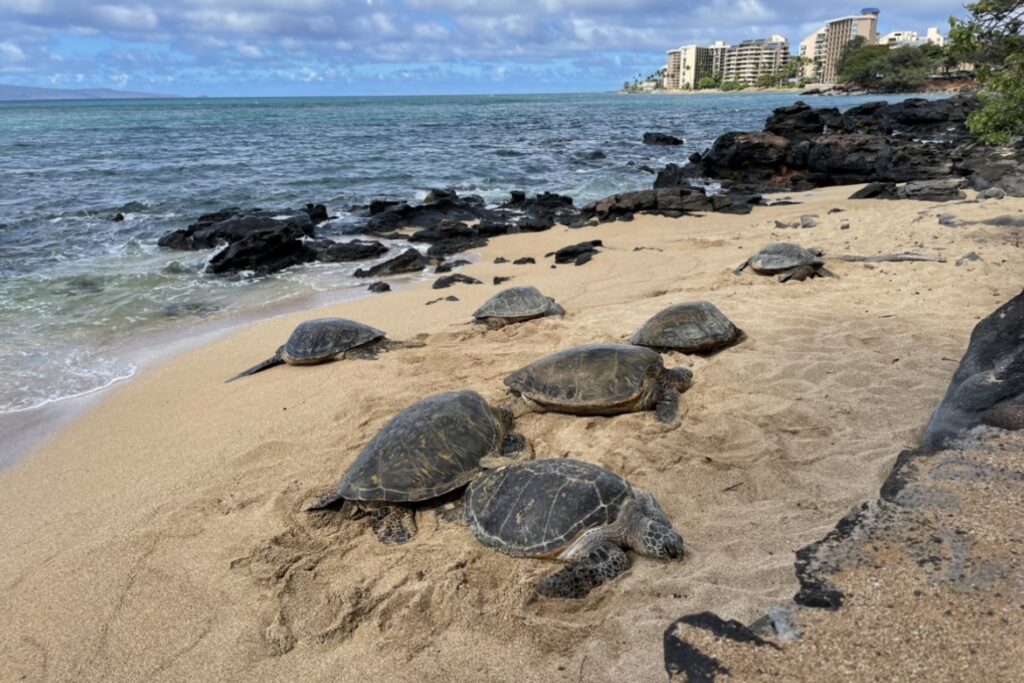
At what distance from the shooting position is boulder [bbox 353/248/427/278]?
1213cm

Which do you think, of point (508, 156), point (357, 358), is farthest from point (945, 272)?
point (508, 156)

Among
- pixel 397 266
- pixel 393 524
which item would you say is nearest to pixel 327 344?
pixel 393 524

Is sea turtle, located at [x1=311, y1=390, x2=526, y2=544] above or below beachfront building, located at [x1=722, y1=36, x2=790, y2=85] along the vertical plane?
below

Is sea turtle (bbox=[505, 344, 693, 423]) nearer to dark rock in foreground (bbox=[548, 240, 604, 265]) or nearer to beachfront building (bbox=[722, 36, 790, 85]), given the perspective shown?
dark rock in foreground (bbox=[548, 240, 604, 265])

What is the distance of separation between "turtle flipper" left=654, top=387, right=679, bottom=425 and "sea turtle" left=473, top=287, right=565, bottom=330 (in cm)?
291

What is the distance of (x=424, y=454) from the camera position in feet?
13.8

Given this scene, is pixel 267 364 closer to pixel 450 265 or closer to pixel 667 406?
pixel 667 406

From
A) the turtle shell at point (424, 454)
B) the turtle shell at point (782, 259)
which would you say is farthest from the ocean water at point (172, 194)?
the turtle shell at point (782, 259)

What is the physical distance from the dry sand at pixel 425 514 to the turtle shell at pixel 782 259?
523mm

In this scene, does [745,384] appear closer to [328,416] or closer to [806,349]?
[806,349]

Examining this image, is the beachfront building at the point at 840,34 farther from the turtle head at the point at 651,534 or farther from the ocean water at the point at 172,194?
the turtle head at the point at 651,534

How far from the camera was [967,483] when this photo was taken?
3.08 meters

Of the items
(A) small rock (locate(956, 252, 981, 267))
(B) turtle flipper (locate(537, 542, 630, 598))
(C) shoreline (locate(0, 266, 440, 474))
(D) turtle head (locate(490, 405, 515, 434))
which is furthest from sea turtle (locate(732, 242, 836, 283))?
(B) turtle flipper (locate(537, 542, 630, 598))

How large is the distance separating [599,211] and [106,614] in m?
15.2
